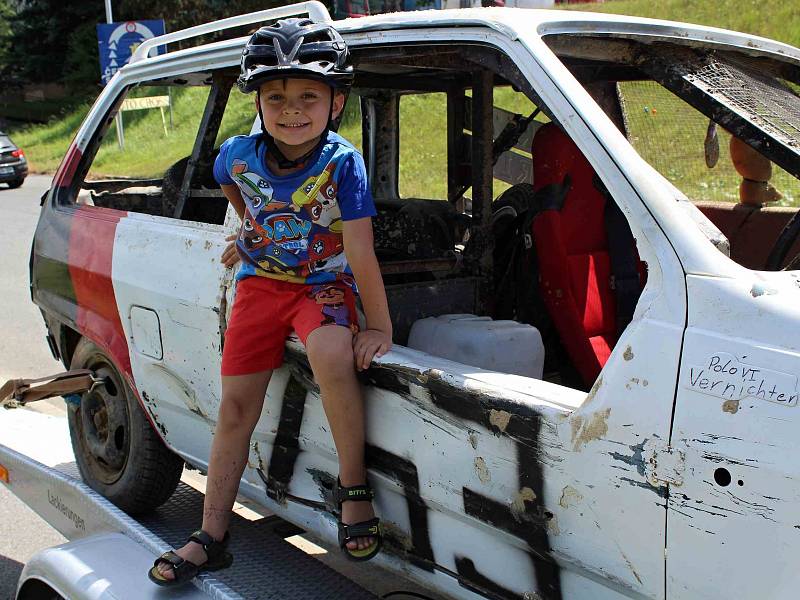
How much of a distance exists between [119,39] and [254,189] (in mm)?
19812

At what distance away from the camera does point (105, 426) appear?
3.55 metres

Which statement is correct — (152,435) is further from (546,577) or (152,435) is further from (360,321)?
(546,577)

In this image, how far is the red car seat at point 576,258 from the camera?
8.93 feet

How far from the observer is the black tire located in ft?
10.8

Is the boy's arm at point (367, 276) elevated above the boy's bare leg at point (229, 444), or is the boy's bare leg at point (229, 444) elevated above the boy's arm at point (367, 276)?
the boy's arm at point (367, 276)

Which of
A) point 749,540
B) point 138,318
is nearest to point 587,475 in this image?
point 749,540

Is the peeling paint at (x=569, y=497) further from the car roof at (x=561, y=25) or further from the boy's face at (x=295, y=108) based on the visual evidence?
the boy's face at (x=295, y=108)

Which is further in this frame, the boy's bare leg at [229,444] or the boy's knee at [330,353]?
the boy's bare leg at [229,444]

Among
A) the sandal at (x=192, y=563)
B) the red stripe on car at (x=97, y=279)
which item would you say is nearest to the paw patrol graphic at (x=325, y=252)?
the sandal at (x=192, y=563)

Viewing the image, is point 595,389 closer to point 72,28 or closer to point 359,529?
point 359,529

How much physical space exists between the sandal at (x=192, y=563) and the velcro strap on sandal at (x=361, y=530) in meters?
0.47

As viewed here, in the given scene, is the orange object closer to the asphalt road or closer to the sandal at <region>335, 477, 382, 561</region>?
the sandal at <region>335, 477, 382, 561</region>

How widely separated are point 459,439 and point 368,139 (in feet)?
8.52

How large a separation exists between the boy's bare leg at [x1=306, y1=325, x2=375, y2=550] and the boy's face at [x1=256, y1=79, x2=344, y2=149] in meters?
0.57
